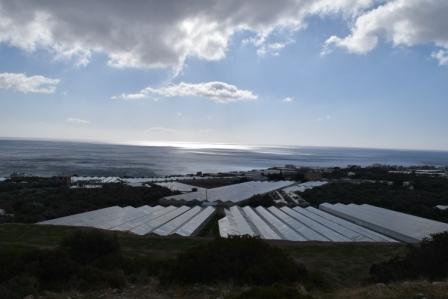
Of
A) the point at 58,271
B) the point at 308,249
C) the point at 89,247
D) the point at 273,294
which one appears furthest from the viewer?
the point at 308,249

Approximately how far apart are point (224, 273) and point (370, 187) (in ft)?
146

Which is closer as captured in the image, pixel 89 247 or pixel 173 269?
pixel 173 269

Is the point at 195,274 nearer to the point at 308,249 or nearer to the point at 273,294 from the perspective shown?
the point at 273,294

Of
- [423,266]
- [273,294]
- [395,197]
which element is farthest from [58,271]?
[395,197]

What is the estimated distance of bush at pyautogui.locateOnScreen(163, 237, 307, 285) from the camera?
9.95 meters

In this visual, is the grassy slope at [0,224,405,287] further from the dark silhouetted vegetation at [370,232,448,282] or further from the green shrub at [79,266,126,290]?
the green shrub at [79,266,126,290]

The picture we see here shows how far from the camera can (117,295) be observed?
890 centimetres

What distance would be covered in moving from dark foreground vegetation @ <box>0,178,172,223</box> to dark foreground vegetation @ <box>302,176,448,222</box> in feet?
57.1

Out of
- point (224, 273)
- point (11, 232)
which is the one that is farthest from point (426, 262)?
point (11, 232)

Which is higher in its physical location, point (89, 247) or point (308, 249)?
point (89, 247)

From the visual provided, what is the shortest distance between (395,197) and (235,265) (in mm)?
34124

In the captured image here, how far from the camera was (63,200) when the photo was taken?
35.5 meters

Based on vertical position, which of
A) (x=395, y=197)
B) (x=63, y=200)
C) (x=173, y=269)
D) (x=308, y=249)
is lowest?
(x=63, y=200)

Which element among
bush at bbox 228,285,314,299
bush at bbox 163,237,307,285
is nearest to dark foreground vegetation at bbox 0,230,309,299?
bush at bbox 163,237,307,285
